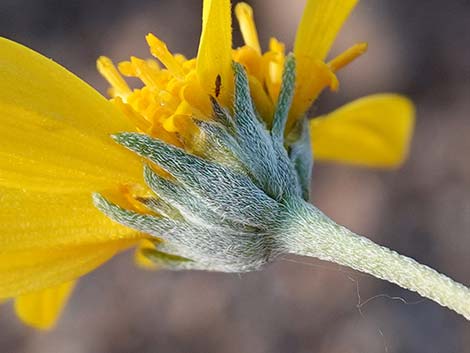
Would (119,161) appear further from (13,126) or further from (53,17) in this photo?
(53,17)

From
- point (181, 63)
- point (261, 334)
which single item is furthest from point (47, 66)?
point (261, 334)

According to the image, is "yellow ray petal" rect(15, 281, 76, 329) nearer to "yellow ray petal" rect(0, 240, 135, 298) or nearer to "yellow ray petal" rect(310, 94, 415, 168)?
"yellow ray petal" rect(0, 240, 135, 298)

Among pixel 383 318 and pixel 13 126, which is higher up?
pixel 13 126

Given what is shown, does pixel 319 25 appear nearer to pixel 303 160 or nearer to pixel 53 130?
pixel 303 160

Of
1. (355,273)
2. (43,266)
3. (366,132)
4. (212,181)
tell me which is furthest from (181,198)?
(355,273)

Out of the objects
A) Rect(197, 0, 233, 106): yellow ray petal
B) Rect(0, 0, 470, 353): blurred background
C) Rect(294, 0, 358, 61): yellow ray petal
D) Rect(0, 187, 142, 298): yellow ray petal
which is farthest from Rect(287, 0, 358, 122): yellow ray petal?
Rect(0, 0, 470, 353): blurred background

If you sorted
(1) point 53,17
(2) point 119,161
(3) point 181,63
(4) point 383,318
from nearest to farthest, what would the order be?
(2) point 119,161 → (3) point 181,63 → (4) point 383,318 → (1) point 53,17
